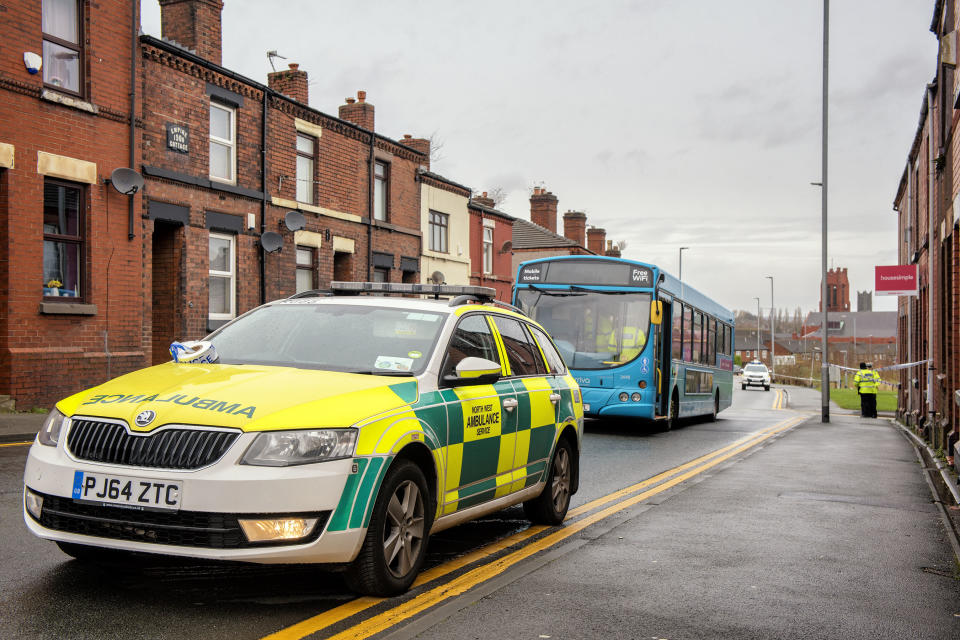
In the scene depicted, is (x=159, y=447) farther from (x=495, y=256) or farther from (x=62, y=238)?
(x=495, y=256)

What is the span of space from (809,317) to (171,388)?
533 feet

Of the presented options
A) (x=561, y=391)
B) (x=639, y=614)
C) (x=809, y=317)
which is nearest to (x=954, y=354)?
(x=561, y=391)

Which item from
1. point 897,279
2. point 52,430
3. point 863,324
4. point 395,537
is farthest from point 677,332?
point 863,324

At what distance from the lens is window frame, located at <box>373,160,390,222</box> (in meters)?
27.2

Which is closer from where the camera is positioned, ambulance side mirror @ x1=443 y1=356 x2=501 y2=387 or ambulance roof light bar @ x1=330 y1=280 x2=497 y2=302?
ambulance side mirror @ x1=443 y1=356 x2=501 y2=387

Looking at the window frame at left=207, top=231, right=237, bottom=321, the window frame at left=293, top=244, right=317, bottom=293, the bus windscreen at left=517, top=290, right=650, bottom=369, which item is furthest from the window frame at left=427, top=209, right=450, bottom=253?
the bus windscreen at left=517, top=290, right=650, bottom=369

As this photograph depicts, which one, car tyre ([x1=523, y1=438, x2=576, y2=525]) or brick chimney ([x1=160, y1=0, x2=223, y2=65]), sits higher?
brick chimney ([x1=160, y1=0, x2=223, y2=65])

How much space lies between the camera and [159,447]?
4.47 metres

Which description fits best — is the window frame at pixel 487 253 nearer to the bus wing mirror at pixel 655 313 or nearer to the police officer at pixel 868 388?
the police officer at pixel 868 388

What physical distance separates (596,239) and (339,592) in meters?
51.5

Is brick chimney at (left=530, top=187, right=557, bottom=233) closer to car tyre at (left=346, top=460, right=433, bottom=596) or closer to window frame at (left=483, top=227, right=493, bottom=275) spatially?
window frame at (left=483, top=227, right=493, bottom=275)

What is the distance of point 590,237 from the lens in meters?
55.7

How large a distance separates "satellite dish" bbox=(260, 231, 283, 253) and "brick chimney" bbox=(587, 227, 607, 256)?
35.5 metres

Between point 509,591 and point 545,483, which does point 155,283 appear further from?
point 509,591
